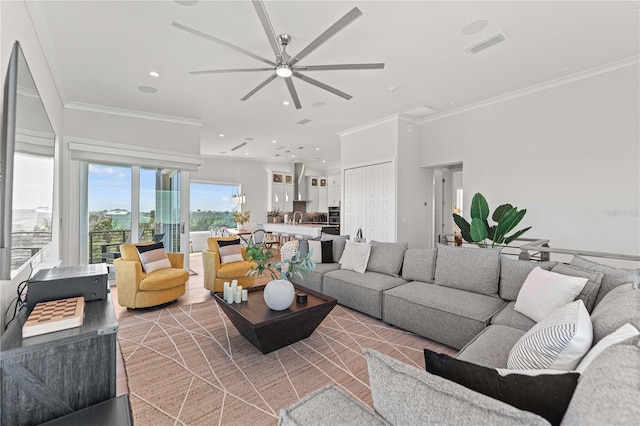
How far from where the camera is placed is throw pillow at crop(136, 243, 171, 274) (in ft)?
12.9

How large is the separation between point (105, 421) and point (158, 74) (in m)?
3.97

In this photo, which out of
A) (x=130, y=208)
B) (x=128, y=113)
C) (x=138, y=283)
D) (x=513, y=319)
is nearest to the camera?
(x=513, y=319)

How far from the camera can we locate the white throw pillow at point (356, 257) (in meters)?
3.88

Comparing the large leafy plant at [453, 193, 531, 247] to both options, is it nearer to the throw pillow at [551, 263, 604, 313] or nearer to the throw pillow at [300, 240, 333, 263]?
the throw pillow at [551, 263, 604, 313]

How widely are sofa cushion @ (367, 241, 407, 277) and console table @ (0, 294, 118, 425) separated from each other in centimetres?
296

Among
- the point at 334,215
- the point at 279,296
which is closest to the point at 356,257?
the point at 279,296

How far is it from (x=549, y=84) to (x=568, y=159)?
118cm

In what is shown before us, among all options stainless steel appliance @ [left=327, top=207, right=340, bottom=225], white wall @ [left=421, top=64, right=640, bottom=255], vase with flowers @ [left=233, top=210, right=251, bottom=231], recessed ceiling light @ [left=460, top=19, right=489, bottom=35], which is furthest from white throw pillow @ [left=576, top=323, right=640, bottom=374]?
stainless steel appliance @ [left=327, top=207, right=340, bottom=225]

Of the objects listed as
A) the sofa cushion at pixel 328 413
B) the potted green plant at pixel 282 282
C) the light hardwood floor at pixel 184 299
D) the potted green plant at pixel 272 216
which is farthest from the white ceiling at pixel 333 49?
the potted green plant at pixel 272 216

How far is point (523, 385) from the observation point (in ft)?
2.79

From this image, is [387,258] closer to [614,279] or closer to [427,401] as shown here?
[614,279]

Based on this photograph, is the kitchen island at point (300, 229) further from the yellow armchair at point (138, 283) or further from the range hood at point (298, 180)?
the yellow armchair at point (138, 283)

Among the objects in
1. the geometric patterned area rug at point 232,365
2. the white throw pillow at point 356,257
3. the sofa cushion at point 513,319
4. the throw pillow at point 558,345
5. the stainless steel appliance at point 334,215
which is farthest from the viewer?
the stainless steel appliance at point 334,215

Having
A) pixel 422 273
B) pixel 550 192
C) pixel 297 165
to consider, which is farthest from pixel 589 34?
pixel 297 165
